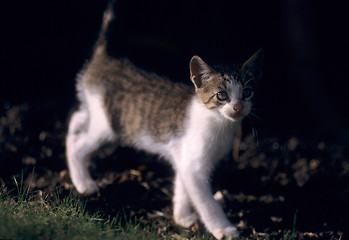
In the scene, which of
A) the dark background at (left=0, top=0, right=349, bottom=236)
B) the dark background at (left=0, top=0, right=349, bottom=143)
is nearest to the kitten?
the dark background at (left=0, top=0, right=349, bottom=236)

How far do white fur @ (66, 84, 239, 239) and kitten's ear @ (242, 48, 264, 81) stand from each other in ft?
1.16

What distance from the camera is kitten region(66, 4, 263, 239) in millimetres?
2543

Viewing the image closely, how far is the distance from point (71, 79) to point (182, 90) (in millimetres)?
1996

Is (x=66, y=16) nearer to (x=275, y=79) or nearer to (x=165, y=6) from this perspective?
(x=165, y=6)

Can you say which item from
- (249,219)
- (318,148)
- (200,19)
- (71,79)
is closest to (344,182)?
(318,148)

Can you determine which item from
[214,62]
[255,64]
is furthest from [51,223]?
[214,62]

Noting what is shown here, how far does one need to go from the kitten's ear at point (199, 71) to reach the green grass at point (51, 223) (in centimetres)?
105

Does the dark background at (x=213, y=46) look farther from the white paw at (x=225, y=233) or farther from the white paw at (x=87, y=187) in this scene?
the white paw at (x=225, y=233)

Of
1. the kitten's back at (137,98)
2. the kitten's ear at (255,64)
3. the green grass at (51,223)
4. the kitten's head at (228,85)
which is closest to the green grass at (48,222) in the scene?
the green grass at (51,223)

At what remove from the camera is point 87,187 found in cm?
316

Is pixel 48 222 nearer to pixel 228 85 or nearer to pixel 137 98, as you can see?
pixel 137 98

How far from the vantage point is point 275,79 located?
4.33 metres

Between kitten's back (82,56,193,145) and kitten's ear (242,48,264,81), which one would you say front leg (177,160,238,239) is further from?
kitten's ear (242,48,264,81)

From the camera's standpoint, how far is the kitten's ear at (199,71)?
2457 millimetres
